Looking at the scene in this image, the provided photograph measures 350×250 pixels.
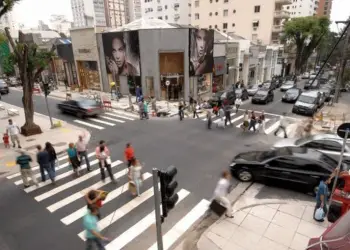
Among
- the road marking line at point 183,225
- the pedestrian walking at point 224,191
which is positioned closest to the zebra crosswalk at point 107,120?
the road marking line at point 183,225

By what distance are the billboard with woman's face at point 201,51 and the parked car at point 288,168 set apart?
61.1 ft

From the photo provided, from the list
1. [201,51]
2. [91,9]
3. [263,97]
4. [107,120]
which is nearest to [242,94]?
[263,97]

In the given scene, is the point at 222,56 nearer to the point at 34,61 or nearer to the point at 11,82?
the point at 34,61

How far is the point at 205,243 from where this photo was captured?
6742 mm

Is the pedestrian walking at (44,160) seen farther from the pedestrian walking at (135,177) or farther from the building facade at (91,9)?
the building facade at (91,9)

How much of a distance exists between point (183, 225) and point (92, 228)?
300 cm

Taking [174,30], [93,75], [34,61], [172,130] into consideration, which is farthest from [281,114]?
[93,75]

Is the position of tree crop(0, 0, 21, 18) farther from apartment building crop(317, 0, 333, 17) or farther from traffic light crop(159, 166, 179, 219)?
apartment building crop(317, 0, 333, 17)

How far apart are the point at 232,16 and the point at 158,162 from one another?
4777cm

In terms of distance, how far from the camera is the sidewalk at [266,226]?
667 cm

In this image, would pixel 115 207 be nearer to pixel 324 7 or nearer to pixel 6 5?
pixel 6 5

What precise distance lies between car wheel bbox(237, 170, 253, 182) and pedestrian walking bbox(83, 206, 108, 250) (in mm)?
6077

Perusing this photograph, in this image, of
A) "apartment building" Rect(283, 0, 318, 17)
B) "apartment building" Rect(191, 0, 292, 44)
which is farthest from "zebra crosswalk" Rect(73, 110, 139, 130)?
"apartment building" Rect(283, 0, 318, 17)

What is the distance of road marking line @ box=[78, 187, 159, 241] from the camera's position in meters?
7.56
